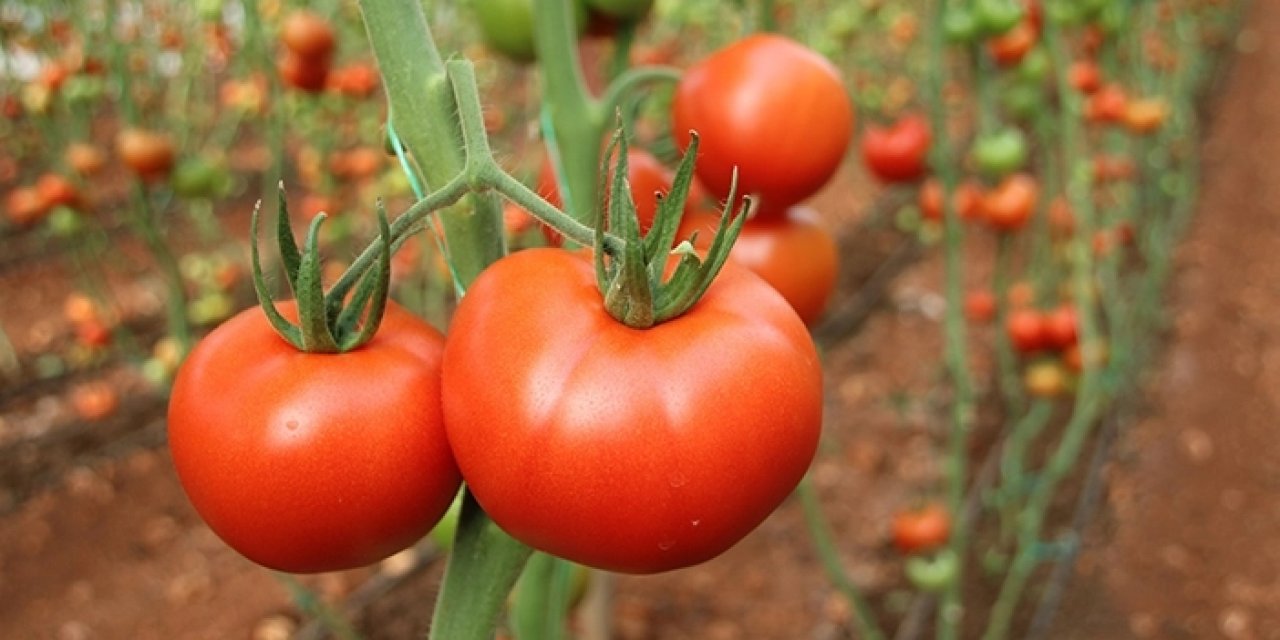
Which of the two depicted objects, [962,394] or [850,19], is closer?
[962,394]

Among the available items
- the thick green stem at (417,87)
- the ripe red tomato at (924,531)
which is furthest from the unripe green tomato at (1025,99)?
the thick green stem at (417,87)

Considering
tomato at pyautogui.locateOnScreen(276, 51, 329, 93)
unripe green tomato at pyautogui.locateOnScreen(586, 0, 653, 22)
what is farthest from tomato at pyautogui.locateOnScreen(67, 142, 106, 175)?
unripe green tomato at pyautogui.locateOnScreen(586, 0, 653, 22)

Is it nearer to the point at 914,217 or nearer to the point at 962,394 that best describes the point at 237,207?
the point at 914,217

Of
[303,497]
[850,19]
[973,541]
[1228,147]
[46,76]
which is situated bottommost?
[1228,147]

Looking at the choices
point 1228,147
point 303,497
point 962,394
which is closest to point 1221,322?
point 1228,147

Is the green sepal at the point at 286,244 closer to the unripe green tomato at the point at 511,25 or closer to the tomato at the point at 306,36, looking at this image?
the unripe green tomato at the point at 511,25

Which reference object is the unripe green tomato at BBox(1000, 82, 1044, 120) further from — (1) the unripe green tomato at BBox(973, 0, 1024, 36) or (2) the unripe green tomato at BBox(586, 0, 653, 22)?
(2) the unripe green tomato at BBox(586, 0, 653, 22)

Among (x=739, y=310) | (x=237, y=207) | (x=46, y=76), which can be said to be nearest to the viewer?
(x=739, y=310)

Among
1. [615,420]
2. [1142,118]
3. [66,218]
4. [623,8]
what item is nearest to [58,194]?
[66,218]
